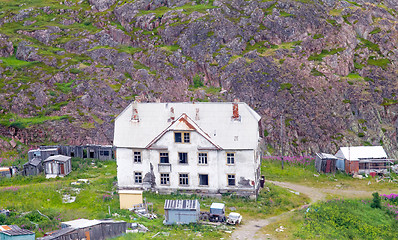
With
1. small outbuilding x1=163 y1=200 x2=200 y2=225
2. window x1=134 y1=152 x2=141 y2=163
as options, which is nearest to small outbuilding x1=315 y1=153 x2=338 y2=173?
window x1=134 y1=152 x2=141 y2=163

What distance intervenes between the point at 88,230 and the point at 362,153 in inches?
1615

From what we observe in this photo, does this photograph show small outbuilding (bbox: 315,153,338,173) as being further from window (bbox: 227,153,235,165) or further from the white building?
window (bbox: 227,153,235,165)

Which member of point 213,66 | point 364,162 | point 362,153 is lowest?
point 364,162

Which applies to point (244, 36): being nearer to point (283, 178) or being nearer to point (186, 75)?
point (186, 75)

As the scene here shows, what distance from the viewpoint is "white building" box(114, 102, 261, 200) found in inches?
2025

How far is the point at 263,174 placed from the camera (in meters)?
62.8

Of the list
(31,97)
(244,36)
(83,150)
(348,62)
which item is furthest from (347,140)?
(31,97)

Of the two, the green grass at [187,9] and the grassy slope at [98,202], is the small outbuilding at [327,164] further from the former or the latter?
the green grass at [187,9]

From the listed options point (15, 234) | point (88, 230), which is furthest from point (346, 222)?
point (15, 234)

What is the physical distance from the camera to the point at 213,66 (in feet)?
289

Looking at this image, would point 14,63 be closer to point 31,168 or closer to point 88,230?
point 31,168

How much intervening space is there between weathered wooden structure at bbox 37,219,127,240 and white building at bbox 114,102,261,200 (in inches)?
525

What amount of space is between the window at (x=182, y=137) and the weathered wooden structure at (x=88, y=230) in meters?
14.4

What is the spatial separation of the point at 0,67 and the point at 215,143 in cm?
5465
